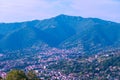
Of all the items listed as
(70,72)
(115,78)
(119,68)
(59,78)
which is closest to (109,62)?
(119,68)

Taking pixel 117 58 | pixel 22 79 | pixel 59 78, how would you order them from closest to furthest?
pixel 22 79
pixel 59 78
pixel 117 58

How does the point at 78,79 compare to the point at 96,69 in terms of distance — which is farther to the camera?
the point at 96,69

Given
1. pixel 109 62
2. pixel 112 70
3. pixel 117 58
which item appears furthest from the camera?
pixel 117 58

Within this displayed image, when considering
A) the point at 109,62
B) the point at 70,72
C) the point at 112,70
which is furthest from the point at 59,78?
the point at 109,62

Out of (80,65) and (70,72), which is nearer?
(70,72)

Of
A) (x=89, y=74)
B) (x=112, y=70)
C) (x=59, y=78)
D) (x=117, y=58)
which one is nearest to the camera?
(x=59, y=78)

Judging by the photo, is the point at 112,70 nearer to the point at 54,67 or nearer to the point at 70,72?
the point at 70,72

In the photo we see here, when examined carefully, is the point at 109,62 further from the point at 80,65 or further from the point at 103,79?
the point at 103,79

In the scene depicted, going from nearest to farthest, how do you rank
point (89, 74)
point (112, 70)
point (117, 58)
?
point (89, 74)
point (112, 70)
point (117, 58)
